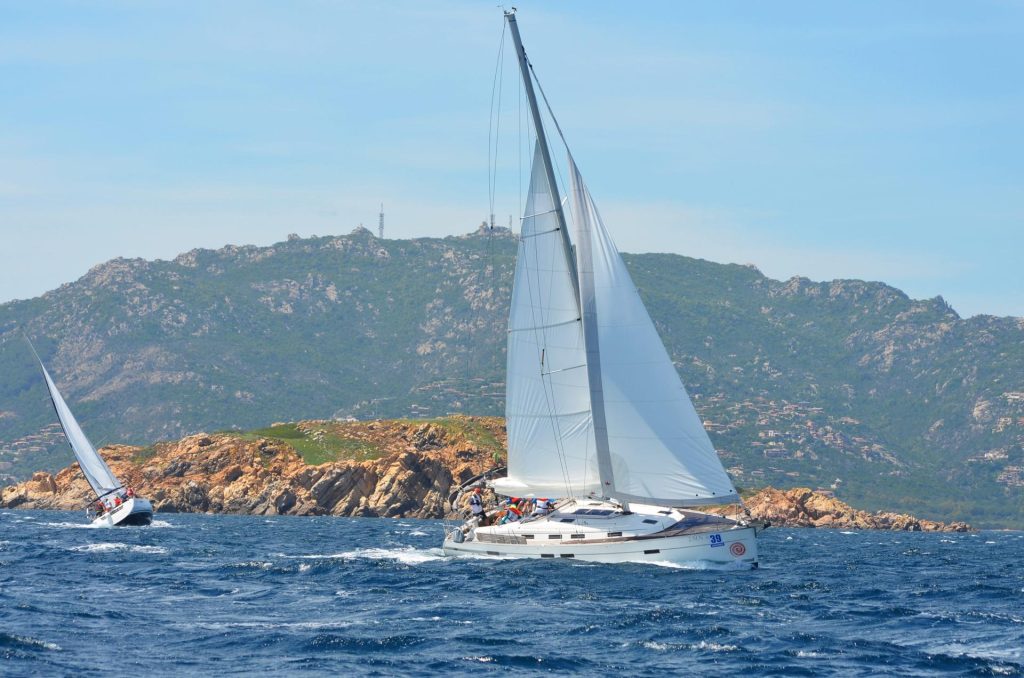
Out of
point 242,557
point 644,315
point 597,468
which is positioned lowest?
point 242,557

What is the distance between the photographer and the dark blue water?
29.6m

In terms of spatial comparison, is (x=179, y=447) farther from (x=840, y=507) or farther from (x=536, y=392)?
(x=536, y=392)

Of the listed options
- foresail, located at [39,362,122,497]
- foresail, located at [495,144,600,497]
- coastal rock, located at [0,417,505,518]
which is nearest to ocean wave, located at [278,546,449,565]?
foresail, located at [495,144,600,497]

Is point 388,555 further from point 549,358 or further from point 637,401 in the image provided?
point 637,401

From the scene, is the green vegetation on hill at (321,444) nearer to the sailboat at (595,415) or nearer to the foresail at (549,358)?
the foresail at (549,358)

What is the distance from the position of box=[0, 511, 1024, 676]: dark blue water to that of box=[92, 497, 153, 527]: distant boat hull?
2489 cm

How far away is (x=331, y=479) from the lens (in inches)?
4975

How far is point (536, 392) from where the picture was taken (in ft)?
169

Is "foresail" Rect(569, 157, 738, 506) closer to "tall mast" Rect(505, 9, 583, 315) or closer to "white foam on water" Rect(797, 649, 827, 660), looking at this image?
"tall mast" Rect(505, 9, 583, 315)

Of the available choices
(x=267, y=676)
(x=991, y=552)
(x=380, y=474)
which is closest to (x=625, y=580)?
(x=267, y=676)

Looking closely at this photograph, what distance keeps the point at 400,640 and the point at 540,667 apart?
4.77 metres

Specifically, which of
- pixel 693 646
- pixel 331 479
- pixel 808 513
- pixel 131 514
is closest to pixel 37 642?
pixel 693 646

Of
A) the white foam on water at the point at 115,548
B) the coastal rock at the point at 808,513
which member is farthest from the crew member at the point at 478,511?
the coastal rock at the point at 808,513

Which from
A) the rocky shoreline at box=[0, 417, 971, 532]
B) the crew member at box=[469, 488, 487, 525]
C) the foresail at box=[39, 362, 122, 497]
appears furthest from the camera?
the rocky shoreline at box=[0, 417, 971, 532]
